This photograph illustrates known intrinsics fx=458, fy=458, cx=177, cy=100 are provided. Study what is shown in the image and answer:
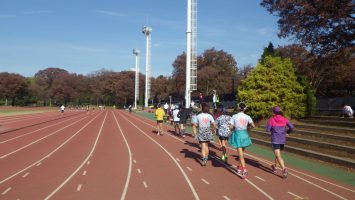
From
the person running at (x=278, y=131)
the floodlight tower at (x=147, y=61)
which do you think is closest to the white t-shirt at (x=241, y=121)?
the person running at (x=278, y=131)

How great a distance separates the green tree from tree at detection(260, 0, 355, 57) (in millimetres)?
3699

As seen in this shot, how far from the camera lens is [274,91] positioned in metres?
25.7

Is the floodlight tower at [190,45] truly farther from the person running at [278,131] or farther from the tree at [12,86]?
the tree at [12,86]

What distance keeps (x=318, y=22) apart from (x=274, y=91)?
632 centimetres

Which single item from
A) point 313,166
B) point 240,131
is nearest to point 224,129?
point 240,131

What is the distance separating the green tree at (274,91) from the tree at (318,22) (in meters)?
3.70

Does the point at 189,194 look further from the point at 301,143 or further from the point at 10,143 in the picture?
the point at 10,143

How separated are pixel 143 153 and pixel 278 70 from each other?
12.2 meters

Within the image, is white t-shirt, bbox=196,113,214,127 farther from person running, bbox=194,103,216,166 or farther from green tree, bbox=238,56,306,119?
green tree, bbox=238,56,306,119

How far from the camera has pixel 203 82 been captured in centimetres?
7938

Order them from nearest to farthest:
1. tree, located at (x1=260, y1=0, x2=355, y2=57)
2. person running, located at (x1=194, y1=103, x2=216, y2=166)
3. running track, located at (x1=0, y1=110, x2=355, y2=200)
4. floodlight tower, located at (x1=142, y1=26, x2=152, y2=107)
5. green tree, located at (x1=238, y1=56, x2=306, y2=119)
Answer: running track, located at (x1=0, y1=110, x2=355, y2=200) < person running, located at (x1=194, y1=103, x2=216, y2=166) < tree, located at (x1=260, y1=0, x2=355, y2=57) < green tree, located at (x1=238, y1=56, x2=306, y2=119) < floodlight tower, located at (x1=142, y1=26, x2=152, y2=107)

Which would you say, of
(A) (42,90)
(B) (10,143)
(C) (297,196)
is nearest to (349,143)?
(C) (297,196)

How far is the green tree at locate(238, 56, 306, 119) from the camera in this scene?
25.3 metres

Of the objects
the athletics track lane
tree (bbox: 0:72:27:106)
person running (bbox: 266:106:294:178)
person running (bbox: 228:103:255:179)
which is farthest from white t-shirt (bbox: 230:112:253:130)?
tree (bbox: 0:72:27:106)
